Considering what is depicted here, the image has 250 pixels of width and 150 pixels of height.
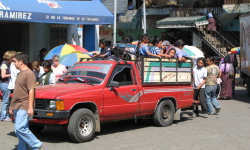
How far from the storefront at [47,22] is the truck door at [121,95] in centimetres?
601

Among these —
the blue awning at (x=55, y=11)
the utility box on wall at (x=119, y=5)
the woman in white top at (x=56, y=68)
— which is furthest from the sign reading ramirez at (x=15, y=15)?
the utility box on wall at (x=119, y=5)

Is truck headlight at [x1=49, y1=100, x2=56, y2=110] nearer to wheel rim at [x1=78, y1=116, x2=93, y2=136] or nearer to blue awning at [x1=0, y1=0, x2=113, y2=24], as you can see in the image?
wheel rim at [x1=78, y1=116, x2=93, y2=136]

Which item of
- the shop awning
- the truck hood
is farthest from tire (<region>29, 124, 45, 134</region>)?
the shop awning

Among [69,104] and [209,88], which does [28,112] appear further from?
[209,88]

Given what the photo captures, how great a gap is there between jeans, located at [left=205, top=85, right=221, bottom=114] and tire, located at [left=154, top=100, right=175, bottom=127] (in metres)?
1.93

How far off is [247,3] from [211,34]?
10.4 feet

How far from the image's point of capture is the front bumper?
733cm

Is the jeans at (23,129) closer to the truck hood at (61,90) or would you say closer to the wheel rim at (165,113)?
the truck hood at (61,90)

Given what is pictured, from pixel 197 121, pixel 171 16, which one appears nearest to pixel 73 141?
pixel 197 121

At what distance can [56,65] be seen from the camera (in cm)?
1055

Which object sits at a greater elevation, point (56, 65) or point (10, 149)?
point (56, 65)

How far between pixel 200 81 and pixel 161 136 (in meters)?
3.41

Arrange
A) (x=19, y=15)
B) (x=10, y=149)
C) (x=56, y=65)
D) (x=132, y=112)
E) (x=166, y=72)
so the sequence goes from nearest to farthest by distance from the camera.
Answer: (x=10, y=149) < (x=132, y=112) < (x=166, y=72) < (x=56, y=65) < (x=19, y=15)

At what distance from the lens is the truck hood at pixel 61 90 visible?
7470 millimetres
